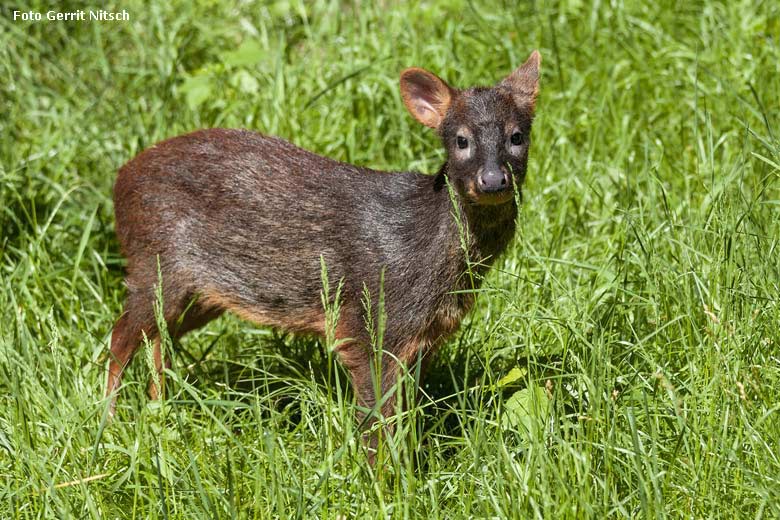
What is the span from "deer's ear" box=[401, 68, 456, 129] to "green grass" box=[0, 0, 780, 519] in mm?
763

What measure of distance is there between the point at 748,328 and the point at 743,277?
0.32 m

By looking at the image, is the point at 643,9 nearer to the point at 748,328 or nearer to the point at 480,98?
the point at 480,98

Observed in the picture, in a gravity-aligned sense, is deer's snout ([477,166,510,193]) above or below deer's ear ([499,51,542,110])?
below

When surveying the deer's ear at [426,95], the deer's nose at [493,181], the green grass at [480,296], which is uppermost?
the deer's ear at [426,95]

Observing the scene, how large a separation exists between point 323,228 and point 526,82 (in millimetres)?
1075

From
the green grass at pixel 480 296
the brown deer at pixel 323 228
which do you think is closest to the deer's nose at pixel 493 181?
the brown deer at pixel 323 228

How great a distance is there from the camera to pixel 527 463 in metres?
3.62

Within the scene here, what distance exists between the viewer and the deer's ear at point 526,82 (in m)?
4.81

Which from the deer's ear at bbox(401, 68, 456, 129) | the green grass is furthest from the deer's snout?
the deer's ear at bbox(401, 68, 456, 129)

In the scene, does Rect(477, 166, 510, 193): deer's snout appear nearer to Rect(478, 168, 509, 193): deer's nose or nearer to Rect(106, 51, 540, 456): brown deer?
Rect(478, 168, 509, 193): deer's nose

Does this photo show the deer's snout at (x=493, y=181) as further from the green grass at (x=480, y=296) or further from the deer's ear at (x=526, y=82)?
the deer's ear at (x=526, y=82)

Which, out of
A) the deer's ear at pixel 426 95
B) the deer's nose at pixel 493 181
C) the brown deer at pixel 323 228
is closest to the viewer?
the deer's nose at pixel 493 181

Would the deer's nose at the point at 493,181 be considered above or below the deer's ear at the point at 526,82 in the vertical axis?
below

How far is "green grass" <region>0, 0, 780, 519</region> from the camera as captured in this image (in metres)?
3.69
